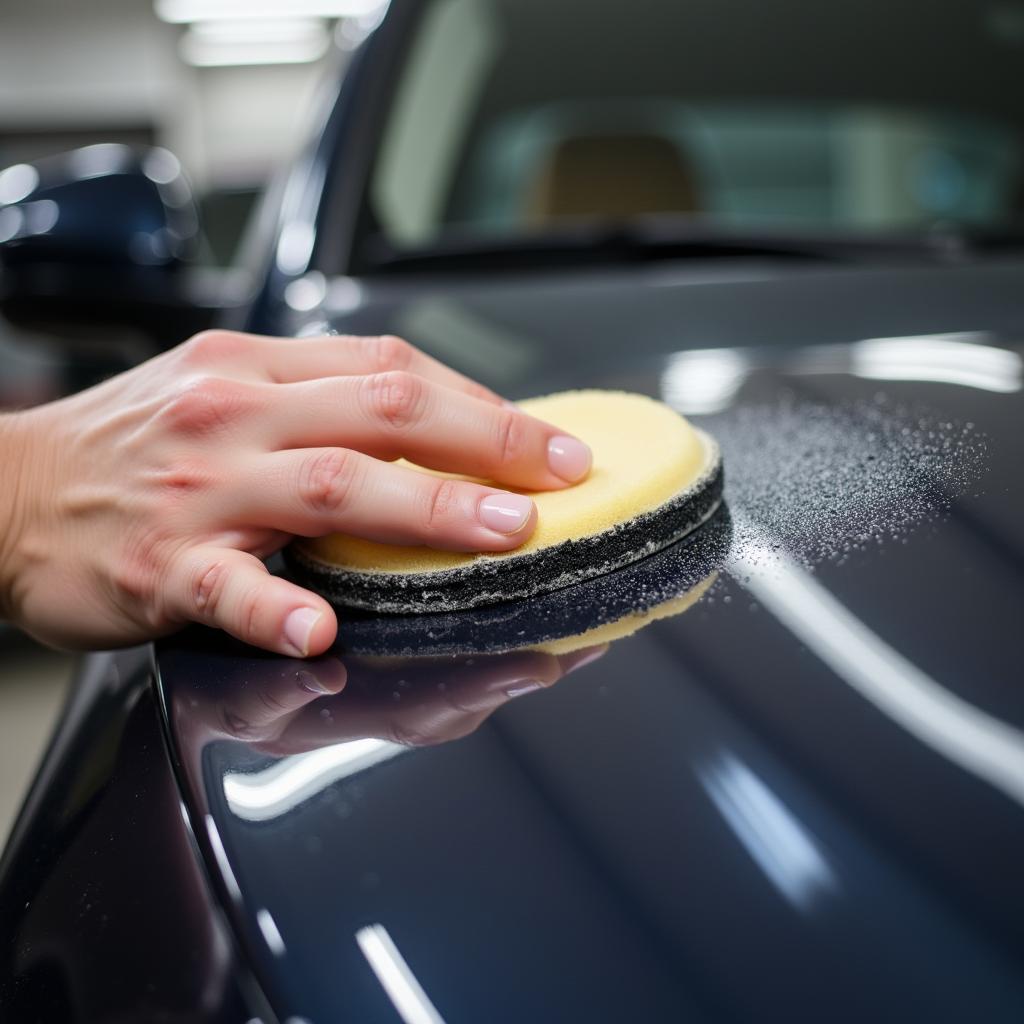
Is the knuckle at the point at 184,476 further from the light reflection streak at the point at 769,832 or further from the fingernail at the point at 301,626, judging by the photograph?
the light reflection streak at the point at 769,832

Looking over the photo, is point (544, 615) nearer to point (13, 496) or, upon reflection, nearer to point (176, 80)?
point (13, 496)

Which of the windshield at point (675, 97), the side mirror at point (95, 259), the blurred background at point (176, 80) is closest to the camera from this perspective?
the side mirror at point (95, 259)

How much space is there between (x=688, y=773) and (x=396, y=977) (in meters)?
0.14

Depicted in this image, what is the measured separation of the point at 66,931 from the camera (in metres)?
0.49

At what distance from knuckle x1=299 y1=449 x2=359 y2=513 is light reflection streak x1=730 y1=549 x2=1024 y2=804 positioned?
219 mm

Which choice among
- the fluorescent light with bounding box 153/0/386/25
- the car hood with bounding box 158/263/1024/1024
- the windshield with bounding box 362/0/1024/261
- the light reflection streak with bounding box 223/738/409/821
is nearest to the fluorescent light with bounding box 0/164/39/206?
the windshield with bounding box 362/0/1024/261

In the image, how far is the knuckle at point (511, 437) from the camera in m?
0.64

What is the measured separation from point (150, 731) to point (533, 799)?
0.79 feet

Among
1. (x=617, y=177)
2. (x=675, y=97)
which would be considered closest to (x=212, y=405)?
(x=617, y=177)

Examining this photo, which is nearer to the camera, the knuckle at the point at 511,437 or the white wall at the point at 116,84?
the knuckle at the point at 511,437

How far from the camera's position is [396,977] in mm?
396

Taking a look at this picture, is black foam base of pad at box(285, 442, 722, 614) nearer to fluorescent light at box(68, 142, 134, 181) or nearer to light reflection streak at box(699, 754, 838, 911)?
light reflection streak at box(699, 754, 838, 911)

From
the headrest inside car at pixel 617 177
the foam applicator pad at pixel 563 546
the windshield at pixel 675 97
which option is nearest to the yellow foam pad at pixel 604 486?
the foam applicator pad at pixel 563 546

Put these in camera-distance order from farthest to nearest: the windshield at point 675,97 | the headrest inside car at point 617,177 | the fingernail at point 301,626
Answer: the headrest inside car at point 617,177, the windshield at point 675,97, the fingernail at point 301,626
